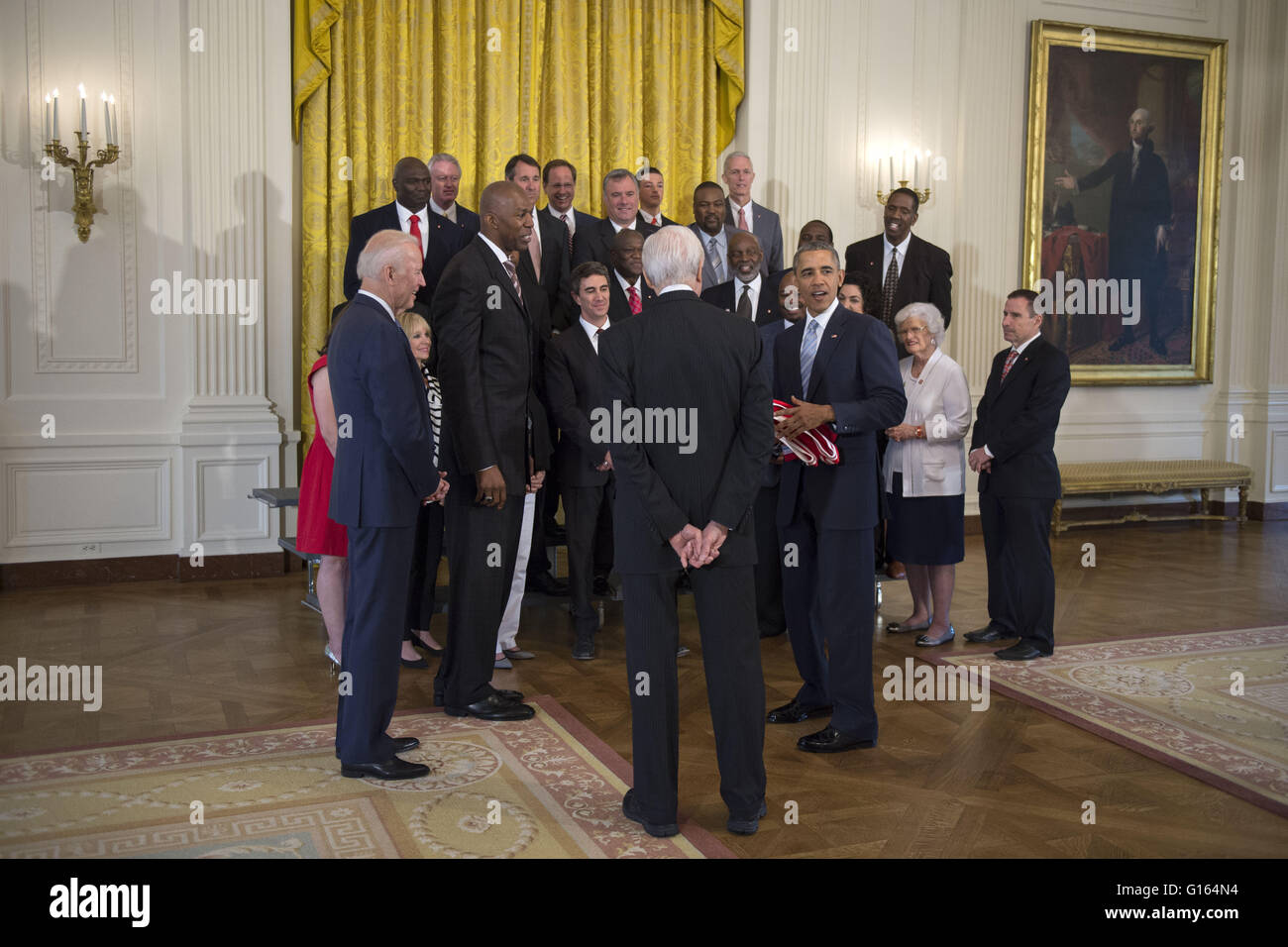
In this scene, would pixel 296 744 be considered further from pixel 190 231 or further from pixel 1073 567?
pixel 1073 567

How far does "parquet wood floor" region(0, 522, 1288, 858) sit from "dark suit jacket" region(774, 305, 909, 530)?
2.94 ft

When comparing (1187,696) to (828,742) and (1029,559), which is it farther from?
(828,742)

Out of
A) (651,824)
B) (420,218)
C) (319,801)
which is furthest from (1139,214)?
(319,801)

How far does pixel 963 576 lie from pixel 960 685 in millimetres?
2732

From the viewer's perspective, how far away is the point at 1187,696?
4863mm

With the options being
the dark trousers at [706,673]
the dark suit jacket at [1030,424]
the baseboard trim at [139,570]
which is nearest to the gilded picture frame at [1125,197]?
the dark suit jacket at [1030,424]

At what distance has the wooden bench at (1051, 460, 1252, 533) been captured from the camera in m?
9.51

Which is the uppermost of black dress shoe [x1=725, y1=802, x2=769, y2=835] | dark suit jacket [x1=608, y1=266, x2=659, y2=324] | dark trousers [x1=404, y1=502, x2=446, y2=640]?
dark suit jacket [x1=608, y1=266, x2=659, y2=324]

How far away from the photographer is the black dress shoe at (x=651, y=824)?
3.33m

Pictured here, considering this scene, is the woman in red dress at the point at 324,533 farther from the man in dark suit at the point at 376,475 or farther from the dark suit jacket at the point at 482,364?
the man in dark suit at the point at 376,475

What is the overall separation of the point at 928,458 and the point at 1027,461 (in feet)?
1.49

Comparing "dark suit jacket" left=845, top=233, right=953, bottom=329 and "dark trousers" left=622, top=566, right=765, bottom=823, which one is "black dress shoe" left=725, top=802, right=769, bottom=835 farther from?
"dark suit jacket" left=845, top=233, right=953, bottom=329

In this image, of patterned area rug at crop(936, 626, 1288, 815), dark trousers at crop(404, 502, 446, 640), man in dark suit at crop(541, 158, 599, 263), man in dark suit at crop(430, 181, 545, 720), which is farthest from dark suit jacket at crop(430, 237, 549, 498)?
patterned area rug at crop(936, 626, 1288, 815)

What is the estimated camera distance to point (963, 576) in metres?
7.61
